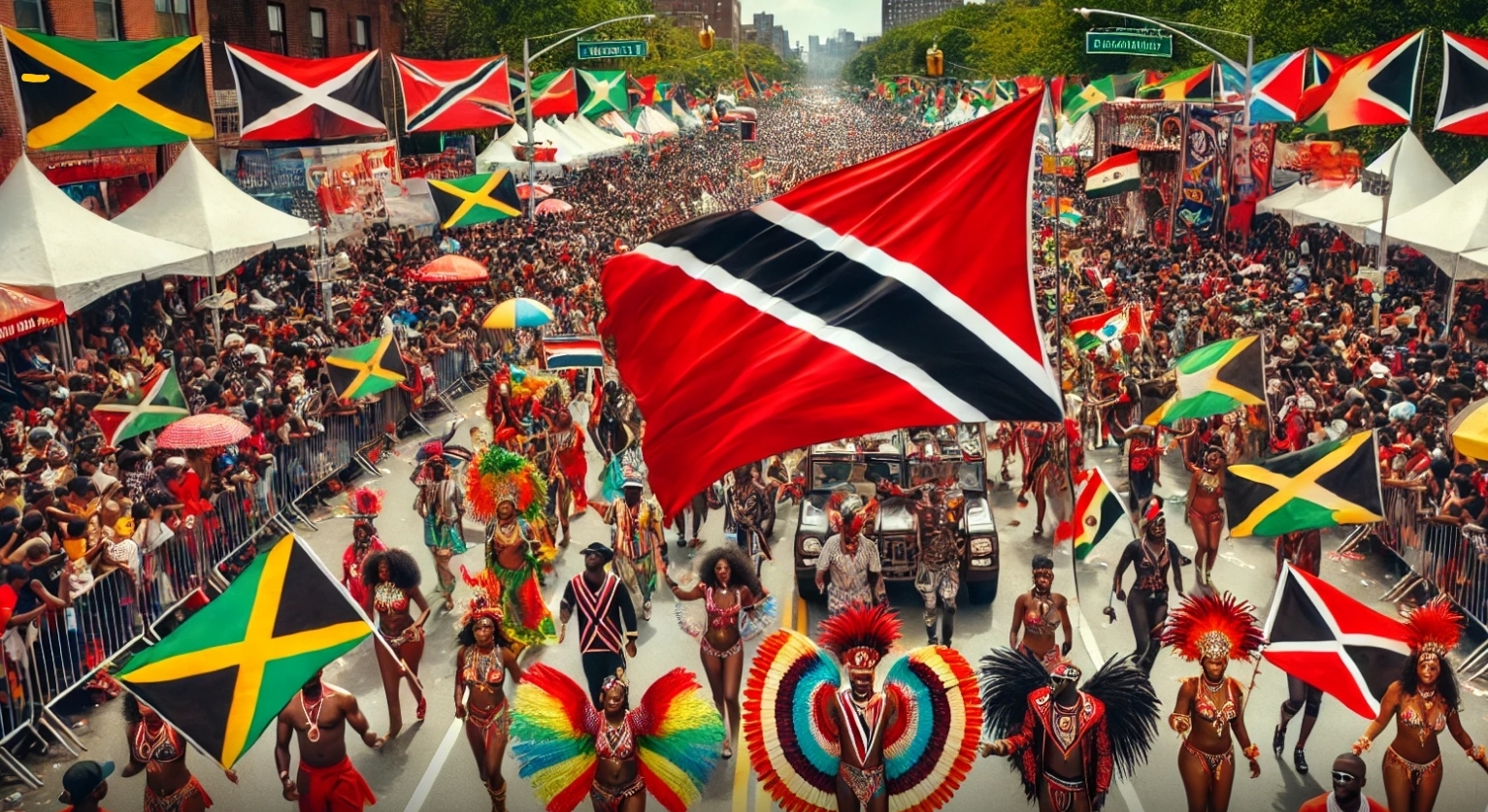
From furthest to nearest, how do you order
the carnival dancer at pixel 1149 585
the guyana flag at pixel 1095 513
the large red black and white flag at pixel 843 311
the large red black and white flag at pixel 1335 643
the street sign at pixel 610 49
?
the street sign at pixel 610 49
the guyana flag at pixel 1095 513
the carnival dancer at pixel 1149 585
the large red black and white flag at pixel 1335 643
the large red black and white flag at pixel 843 311

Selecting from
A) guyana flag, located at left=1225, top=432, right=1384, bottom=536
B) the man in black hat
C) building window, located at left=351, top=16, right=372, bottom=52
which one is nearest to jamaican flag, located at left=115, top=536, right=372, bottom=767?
the man in black hat

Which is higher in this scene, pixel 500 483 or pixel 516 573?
pixel 500 483

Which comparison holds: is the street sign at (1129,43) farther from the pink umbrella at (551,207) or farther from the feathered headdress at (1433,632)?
the feathered headdress at (1433,632)

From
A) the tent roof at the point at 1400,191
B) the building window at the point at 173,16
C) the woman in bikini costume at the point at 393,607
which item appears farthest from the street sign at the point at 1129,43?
the woman in bikini costume at the point at 393,607

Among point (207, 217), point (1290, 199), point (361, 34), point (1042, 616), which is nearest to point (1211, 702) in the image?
point (1042, 616)

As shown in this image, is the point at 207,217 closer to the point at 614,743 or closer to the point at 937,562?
the point at 937,562

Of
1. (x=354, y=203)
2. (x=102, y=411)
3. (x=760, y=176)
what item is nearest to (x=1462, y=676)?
(x=102, y=411)

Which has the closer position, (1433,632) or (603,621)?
(1433,632)
